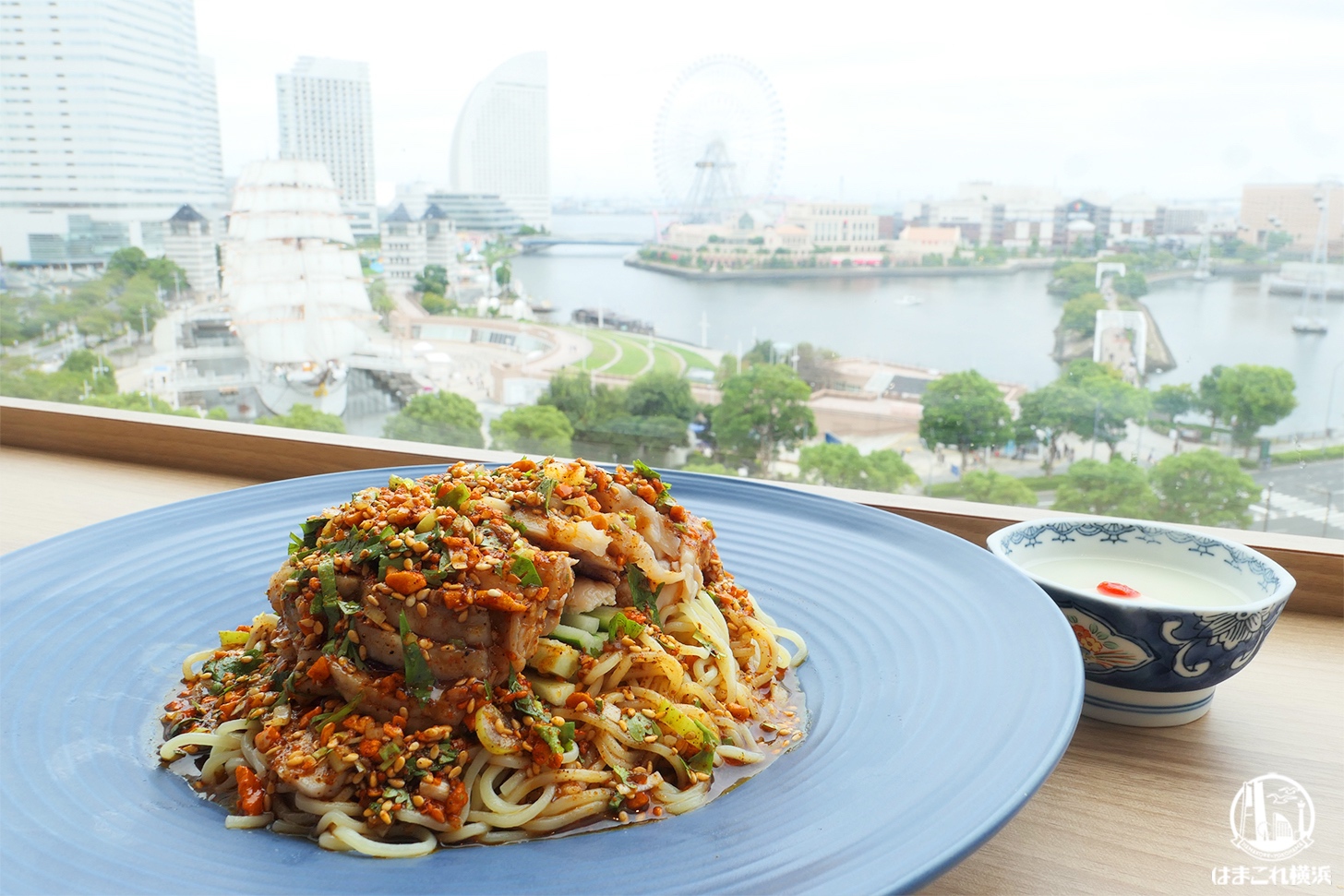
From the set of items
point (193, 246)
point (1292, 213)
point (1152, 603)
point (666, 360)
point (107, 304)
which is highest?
point (1292, 213)

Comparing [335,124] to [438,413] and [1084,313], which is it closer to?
[438,413]

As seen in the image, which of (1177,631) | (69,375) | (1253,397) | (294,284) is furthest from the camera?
(294,284)

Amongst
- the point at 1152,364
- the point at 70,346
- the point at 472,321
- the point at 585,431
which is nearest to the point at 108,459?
the point at 585,431

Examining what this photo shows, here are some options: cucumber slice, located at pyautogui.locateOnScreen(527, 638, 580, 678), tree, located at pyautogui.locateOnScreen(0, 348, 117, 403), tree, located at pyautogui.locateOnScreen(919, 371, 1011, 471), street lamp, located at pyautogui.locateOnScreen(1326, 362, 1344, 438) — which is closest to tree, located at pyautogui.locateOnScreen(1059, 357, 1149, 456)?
tree, located at pyautogui.locateOnScreen(919, 371, 1011, 471)

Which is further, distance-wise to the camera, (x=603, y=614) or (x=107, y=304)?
(x=107, y=304)

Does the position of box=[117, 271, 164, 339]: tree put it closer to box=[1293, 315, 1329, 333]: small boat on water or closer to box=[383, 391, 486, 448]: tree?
box=[383, 391, 486, 448]: tree

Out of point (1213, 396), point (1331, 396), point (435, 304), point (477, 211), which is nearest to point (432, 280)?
point (435, 304)

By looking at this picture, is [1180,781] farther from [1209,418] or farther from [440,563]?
[1209,418]
